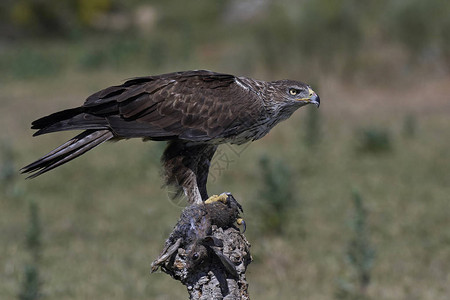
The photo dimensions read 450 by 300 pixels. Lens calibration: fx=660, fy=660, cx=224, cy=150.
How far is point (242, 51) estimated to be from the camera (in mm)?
21406

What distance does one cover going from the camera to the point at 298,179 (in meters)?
10.4

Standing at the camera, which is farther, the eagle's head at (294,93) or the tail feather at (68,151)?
the eagle's head at (294,93)

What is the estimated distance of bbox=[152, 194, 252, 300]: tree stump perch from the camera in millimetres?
3104

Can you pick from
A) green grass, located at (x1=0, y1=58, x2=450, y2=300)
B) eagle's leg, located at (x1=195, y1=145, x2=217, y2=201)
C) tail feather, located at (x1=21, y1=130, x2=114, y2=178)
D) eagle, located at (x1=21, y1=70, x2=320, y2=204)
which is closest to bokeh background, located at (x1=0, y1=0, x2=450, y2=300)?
green grass, located at (x1=0, y1=58, x2=450, y2=300)

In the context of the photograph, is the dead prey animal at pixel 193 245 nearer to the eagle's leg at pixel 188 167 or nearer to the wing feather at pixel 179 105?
the eagle's leg at pixel 188 167

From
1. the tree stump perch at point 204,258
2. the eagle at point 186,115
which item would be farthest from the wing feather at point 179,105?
the tree stump perch at point 204,258

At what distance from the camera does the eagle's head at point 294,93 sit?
4312 millimetres

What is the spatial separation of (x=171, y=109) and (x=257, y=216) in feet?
13.9

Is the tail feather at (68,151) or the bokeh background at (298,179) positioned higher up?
the bokeh background at (298,179)

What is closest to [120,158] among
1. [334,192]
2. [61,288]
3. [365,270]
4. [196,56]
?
[334,192]

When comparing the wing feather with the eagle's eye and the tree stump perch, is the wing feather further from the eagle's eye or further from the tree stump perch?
the tree stump perch

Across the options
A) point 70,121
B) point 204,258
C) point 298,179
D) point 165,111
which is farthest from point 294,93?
point 298,179

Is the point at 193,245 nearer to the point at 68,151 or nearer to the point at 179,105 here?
the point at 68,151

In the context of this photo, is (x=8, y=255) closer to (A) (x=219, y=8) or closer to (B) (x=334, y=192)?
(B) (x=334, y=192)
